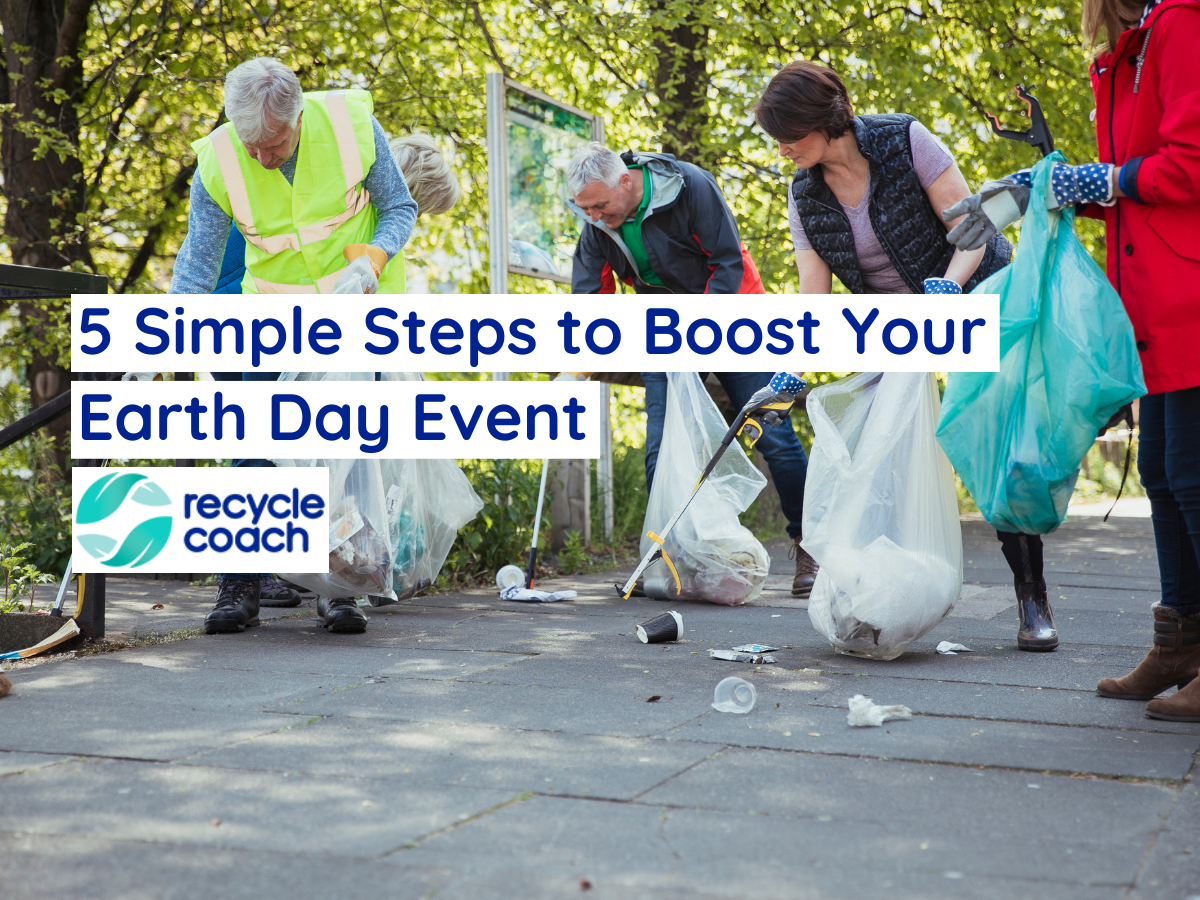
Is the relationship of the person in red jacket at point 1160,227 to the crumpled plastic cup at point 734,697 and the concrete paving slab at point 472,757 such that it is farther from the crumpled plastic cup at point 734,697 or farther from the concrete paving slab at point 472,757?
the concrete paving slab at point 472,757

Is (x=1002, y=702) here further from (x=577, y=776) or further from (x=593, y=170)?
(x=593, y=170)

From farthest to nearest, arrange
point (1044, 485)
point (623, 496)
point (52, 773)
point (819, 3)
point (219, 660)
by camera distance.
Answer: point (819, 3) < point (623, 496) < point (219, 660) < point (1044, 485) < point (52, 773)

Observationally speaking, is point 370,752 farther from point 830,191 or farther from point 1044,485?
point 830,191

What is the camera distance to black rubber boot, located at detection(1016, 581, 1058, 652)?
144 inches

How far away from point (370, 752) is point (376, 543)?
1557mm

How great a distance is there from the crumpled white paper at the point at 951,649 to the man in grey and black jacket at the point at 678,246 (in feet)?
4.15

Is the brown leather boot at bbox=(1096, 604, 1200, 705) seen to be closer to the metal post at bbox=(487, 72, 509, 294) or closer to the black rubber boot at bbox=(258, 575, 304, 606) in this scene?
the black rubber boot at bbox=(258, 575, 304, 606)

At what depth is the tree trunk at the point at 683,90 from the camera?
819 cm

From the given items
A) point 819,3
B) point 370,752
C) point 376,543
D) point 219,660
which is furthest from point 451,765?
point 819,3

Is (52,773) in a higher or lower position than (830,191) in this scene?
lower

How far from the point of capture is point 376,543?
3.93 metres

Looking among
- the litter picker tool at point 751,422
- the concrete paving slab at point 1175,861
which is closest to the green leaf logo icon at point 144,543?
the litter picker tool at point 751,422

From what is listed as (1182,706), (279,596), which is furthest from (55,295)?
(1182,706)

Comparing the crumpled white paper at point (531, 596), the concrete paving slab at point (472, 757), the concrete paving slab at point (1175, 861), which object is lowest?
the concrete paving slab at point (1175, 861)
